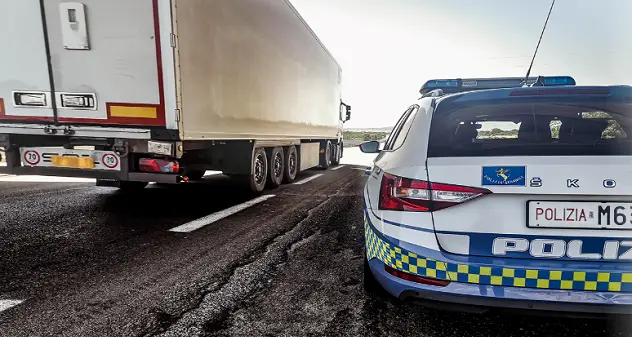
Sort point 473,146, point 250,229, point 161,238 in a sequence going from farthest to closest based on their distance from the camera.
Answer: point 250,229, point 161,238, point 473,146

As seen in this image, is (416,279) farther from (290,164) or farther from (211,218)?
(290,164)

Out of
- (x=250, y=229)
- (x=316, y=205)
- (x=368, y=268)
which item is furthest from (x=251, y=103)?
Result: (x=368, y=268)

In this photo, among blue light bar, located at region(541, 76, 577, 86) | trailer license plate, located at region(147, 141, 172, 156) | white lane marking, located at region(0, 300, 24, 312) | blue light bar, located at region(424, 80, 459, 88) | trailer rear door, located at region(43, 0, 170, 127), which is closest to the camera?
white lane marking, located at region(0, 300, 24, 312)

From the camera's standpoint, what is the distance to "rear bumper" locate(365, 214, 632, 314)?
1.76 m

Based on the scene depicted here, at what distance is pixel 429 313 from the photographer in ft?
8.03

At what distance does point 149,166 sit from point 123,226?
2.51 ft

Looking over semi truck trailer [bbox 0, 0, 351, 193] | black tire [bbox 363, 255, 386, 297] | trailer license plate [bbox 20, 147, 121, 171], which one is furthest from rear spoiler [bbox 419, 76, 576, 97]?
trailer license plate [bbox 20, 147, 121, 171]

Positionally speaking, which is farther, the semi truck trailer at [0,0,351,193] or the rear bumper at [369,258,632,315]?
the semi truck trailer at [0,0,351,193]

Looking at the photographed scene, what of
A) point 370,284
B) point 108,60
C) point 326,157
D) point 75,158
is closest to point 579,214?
point 370,284

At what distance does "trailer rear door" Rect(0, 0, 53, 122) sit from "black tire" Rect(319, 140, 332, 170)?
8.98m

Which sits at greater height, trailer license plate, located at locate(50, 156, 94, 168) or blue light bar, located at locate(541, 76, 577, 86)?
blue light bar, located at locate(541, 76, 577, 86)

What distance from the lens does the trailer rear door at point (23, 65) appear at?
4320 mm

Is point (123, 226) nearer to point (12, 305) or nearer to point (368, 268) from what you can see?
point (12, 305)

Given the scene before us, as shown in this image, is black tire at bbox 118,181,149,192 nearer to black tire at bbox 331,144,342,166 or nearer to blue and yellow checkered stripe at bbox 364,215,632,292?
blue and yellow checkered stripe at bbox 364,215,632,292
